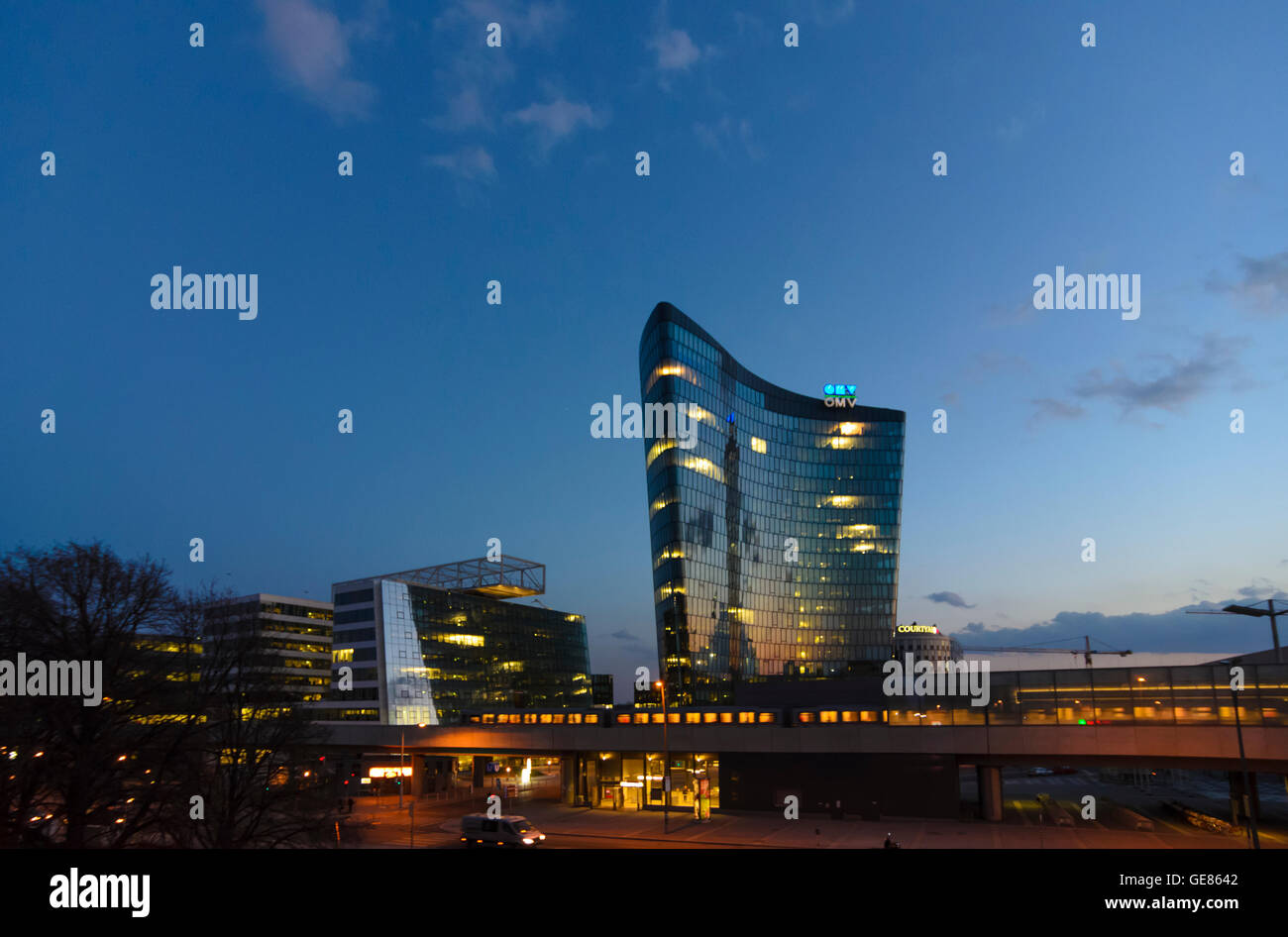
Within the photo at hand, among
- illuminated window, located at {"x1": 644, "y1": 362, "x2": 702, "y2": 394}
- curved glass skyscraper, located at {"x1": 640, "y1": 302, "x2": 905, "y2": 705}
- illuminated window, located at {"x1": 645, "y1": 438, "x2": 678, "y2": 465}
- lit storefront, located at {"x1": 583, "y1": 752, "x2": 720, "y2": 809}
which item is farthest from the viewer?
illuminated window, located at {"x1": 644, "y1": 362, "x2": 702, "y2": 394}

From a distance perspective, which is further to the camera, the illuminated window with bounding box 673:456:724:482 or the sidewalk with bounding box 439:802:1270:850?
the illuminated window with bounding box 673:456:724:482

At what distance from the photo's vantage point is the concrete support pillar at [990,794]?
54000mm

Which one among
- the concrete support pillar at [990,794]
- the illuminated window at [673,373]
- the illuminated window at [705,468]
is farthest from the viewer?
the illuminated window at [705,468]

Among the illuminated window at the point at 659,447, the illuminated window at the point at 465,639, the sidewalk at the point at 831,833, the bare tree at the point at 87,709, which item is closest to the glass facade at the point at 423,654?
the illuminated window at the point at 465,639

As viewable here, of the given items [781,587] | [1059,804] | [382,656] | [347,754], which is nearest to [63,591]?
[347,754]

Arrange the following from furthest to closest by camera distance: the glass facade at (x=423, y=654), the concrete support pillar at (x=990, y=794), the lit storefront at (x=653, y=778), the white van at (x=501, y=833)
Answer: the glass facade at (x=423, y=654)
the lit storefront at (x=653, y=778)
the concrete support pillar at (x=990, y=794)
the white van at (x=501, y=833)

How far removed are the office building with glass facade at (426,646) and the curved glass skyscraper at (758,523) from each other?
23.8 metres

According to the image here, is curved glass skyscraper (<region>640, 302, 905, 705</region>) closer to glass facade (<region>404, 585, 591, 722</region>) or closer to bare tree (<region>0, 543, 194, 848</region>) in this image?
glass facade (<region>404, 585, 591, 722</region>)

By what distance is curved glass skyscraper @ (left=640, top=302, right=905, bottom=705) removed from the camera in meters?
127

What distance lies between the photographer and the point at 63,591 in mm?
30094

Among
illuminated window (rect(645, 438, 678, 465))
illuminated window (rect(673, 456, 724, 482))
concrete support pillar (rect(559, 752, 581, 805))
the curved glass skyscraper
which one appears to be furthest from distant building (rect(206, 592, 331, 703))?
concrete support pillar (rect(559, 752, 581, 805))

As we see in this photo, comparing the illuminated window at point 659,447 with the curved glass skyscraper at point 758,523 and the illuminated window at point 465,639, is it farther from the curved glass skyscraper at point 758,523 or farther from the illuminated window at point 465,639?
the illuminated window at point 465,639

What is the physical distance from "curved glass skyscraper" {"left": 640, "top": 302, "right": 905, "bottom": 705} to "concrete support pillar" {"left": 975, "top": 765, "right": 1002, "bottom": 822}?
71717 mm
